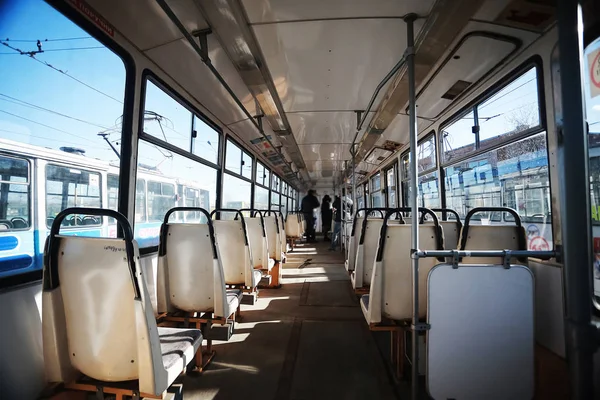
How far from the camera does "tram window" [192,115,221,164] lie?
10.6 ft

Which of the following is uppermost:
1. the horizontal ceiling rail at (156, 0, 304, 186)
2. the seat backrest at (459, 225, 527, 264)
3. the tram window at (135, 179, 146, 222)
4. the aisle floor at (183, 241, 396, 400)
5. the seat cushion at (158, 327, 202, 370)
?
the horizontal ceiling rail at (156, 0, 304, 186)

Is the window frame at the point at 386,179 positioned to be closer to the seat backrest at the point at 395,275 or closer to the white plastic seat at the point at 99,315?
the seat backrest at the point at 395,275

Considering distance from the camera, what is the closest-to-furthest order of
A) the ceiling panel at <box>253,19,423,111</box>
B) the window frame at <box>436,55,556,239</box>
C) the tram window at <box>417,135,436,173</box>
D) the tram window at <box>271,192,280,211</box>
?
the window frame at <box>436,55,556,239</box>, the ceiling panel at <box>253,19,423,111</box>, the tram window at <box>417,135,436,173</box>, the tram window at <box>271,192,280,211</box>

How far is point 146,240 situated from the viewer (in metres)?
2.41

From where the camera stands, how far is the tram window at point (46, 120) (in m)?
1.34

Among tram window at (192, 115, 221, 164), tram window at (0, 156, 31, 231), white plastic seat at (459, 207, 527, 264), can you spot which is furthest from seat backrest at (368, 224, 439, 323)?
tram window at (192, 115, 221, 164)

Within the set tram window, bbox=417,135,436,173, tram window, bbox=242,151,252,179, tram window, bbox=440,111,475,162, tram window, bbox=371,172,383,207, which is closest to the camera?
tram window, bbox=440,111,475,162

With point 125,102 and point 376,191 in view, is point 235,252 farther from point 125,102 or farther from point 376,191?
point 376,191

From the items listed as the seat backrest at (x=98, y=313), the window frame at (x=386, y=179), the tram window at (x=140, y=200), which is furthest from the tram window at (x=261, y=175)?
the seat backrest at (x=98, y=313)

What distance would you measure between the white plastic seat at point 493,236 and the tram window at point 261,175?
4.73 meters

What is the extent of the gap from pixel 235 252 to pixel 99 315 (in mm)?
1553

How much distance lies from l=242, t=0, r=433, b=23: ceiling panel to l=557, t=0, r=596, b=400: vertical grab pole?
1.41 meters

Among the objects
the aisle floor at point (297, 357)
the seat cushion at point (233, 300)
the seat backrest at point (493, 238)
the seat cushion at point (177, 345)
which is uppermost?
the seat backrest at point (493, 238)

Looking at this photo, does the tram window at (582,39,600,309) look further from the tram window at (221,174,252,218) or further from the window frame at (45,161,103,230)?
the tram window at (221,174,252,218)
